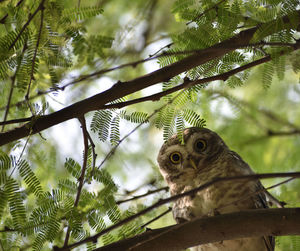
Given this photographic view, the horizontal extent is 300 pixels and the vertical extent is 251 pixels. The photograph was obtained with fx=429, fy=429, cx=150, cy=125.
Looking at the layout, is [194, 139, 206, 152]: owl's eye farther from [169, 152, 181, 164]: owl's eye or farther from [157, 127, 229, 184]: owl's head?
[169, 152, 181, 164]: owl's eye

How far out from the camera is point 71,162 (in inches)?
101

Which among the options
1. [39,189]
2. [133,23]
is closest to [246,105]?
[133,23]

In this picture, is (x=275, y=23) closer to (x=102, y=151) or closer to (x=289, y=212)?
(x=289, y=212)

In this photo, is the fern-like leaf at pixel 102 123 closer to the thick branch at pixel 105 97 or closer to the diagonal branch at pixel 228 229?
the thick branch at pixel 105 97

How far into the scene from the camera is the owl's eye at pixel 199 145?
3.46 metres

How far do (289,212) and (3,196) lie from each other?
142 cm

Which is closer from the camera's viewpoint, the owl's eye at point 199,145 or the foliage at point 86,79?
the foliage at point 86,79

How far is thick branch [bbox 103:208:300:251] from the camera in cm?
197

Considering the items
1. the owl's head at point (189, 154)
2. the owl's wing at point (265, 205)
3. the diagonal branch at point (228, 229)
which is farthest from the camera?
the owl's head at point (189, 154)

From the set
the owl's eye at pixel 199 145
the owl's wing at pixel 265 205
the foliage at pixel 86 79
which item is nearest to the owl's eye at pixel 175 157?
the owl's eye at pixel 199 145

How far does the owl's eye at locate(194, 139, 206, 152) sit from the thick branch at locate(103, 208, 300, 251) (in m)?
1.45

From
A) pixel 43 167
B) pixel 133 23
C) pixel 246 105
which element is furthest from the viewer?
pixel 246 105

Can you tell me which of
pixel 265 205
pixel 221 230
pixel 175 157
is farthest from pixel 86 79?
pixel 265 205

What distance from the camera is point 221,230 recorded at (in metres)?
2.00
